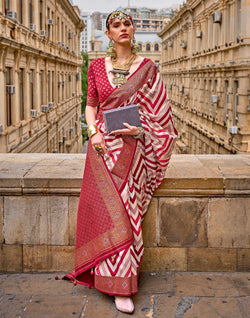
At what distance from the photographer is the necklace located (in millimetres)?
3852

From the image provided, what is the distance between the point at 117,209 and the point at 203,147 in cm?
2393

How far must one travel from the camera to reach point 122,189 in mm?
3803

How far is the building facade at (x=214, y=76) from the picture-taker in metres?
19.8

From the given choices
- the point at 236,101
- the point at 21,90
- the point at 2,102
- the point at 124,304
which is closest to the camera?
the point at 124,304

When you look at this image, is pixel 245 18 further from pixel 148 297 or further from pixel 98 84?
pixel 148 297

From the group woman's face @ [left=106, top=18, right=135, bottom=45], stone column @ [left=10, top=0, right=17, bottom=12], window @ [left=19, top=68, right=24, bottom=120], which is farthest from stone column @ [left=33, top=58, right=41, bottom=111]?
woman's face @ [left=106, top=18, right=135, bottom=45]

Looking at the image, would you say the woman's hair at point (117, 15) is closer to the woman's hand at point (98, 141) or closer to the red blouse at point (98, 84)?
the red blouse at point (98, 84)

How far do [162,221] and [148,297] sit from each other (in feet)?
2.43

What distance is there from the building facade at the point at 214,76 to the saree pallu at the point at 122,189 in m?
16.2

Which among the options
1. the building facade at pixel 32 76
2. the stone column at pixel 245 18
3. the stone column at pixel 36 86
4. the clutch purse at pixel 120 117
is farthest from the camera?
the stone column at pixel 36 86

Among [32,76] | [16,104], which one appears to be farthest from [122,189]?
[32,76]

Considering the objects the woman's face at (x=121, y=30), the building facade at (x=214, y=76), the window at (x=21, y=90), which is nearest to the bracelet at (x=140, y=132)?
the woman's face at (x=121, y=30)


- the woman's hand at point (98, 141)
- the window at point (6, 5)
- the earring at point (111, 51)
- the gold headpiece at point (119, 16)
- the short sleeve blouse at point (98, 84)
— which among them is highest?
the window at point (6, 5)

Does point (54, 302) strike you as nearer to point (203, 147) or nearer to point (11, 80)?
point (11, 80)
